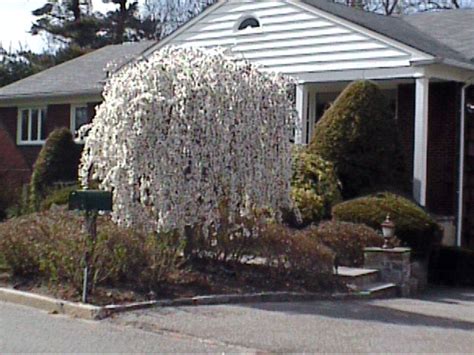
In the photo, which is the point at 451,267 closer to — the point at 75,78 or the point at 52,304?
the point at 52,304

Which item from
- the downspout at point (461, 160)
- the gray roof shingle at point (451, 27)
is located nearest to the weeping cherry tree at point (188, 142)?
the downspout at point (461, 160)

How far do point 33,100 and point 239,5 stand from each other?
10.2m

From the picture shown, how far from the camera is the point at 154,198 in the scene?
1265cm

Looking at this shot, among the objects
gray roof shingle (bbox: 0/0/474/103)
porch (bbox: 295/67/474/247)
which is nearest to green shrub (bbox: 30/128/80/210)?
gray roof shingle (bbox: 0/0/474/103)

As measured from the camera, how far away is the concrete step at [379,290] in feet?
48.0

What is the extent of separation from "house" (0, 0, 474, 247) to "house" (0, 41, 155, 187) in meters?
7.13

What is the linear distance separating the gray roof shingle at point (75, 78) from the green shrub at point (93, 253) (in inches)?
561

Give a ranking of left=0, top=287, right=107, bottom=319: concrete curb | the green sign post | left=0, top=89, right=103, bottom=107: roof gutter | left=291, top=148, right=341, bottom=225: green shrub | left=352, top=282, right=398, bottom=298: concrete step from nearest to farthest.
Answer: left=0, top=287, right=107, bottom=319: concrete curb, the green sign post, left=352, top=282, right=398, bottom=298: concrete step, left=291, top=148, right=341, bottom=225: green shrub, left=0, top=89, right=103, bottom=107: roof gutter

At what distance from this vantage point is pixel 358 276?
15.0 metres

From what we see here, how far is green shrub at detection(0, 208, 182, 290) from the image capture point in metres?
12.3

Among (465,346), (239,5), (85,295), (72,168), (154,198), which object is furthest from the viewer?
(72,168)

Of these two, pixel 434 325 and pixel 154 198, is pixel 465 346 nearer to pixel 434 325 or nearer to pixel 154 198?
pixel 434 325

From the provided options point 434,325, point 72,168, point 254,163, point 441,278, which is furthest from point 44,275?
point 72,168

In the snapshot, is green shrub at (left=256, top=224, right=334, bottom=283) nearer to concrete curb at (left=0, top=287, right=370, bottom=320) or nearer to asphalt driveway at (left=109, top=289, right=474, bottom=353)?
concrete curb at (left=0, top=287, right=370, bottom=320)
